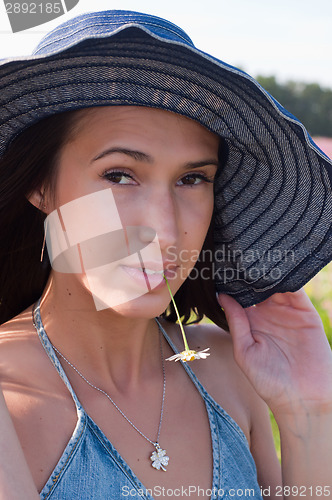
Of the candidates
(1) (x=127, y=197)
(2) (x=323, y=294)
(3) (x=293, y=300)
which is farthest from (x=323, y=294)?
(1) (x=127, y=197)

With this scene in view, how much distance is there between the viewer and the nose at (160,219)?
197 cm

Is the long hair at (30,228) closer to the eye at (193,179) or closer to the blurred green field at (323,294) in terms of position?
the eye at (193,179)

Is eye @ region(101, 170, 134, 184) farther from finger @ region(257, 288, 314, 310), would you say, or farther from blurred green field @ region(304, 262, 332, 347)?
blurred green field @ region(304, 262, 332, 347)

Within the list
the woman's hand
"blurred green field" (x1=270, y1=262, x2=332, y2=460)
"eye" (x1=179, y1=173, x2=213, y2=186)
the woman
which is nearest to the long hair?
the woman

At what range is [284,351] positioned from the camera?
2.48 metres

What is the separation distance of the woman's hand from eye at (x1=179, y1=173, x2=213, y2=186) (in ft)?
2.17

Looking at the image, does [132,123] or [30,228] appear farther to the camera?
[30,228]

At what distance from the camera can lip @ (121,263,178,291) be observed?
6.52 ft

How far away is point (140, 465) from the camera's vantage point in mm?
2123

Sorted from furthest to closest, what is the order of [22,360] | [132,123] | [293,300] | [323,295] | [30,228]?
1. [323,295]
2. [293,300]
3. [30,228]
4. [22,360]
5. [132,123]

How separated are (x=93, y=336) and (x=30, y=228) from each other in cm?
50

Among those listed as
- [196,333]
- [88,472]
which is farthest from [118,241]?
[196,333]

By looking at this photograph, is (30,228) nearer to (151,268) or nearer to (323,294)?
(151,268)

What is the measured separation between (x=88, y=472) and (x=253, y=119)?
1.28m
